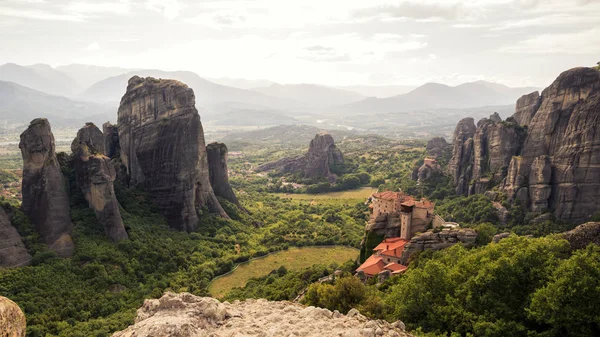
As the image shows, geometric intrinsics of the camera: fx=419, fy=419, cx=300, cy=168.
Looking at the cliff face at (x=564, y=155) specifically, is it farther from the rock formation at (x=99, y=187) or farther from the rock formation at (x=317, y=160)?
the rock formation at (x=317, y=160)

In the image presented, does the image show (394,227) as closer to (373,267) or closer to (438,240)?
(373,267)

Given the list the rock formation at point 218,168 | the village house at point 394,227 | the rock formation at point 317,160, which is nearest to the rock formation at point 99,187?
the rock formation at point 218,168

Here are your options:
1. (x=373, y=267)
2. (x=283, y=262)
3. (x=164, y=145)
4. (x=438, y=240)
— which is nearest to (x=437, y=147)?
(x=283, y=262)

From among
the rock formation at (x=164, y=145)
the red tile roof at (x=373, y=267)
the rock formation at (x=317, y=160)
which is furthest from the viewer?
the rock formation at (x=317, y=160)

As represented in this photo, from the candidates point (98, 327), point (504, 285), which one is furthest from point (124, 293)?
point (504, 285)

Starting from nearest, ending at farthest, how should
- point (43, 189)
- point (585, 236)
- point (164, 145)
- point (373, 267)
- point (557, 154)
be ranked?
point (585, 236), point (373, 267), point (43, 189), point (557, 154), point (164, 145)

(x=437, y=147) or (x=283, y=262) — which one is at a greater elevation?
(x=437, y=147)

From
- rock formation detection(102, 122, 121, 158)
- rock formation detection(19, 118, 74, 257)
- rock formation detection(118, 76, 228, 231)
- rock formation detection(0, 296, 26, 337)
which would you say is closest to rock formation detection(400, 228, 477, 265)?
rock formation detection(118, 76, 228, 231)
